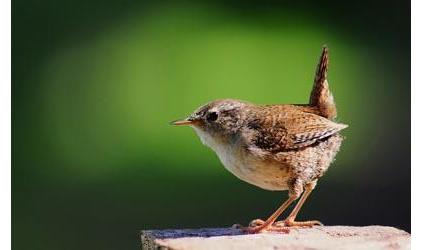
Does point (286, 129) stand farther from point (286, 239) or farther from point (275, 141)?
point (286, 239)

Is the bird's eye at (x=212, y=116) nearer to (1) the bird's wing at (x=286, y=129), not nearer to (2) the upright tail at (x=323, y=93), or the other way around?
(1) the bird's wing at (x=286, y=129)

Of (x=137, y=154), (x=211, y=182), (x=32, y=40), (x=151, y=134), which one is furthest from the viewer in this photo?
(x=32, y=40)

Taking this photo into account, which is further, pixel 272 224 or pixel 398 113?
pixel 398 113

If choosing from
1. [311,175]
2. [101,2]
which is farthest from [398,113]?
[311,175]

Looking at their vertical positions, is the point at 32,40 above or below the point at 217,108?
above

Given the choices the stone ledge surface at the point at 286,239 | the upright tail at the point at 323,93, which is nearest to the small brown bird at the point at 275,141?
the upright tail at the point at 323,93

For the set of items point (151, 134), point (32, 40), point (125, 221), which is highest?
point (32, 40)

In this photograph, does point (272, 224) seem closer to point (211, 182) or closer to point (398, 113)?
point (211, 182)

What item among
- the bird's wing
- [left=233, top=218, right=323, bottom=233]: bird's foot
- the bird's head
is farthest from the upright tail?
[left=233, top=218, right=323, bottom=233]: bird's foot
